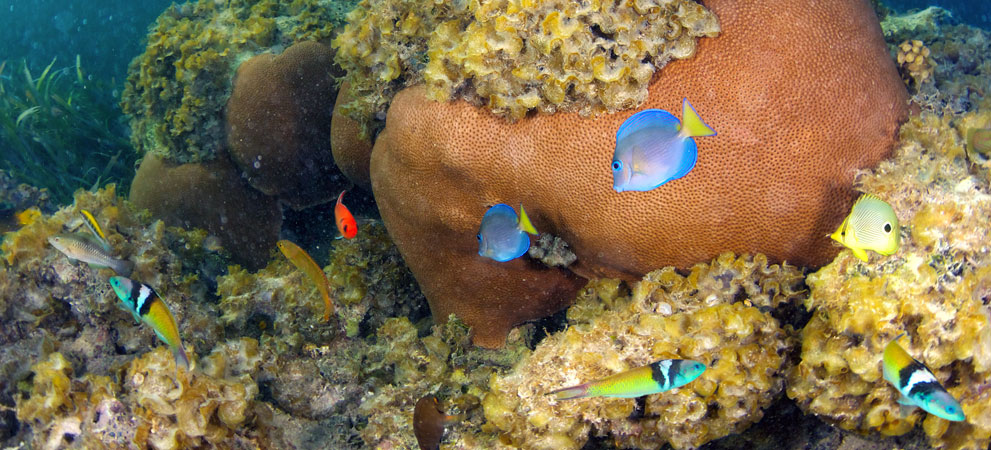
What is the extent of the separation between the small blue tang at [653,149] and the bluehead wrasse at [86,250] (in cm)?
294

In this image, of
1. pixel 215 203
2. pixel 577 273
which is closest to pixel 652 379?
pixel 577 273

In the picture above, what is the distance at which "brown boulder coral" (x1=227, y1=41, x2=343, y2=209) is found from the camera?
457cm

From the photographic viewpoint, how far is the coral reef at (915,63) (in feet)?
10.3

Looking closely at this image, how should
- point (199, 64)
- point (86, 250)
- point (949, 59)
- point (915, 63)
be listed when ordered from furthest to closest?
point (199, 64) < point (949, 59) < point (915, 63) < point (86, 250)

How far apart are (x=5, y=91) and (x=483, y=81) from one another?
358 inches

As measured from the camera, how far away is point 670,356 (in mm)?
2428

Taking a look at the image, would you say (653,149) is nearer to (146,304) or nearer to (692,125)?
(692,125)

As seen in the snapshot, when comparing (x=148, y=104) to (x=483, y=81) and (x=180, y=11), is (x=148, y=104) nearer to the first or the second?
(x=180, y=11)

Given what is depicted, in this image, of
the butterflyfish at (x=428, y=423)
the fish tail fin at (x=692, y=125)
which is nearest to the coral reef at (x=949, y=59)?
the fish tail fin at (x=692, y=125)

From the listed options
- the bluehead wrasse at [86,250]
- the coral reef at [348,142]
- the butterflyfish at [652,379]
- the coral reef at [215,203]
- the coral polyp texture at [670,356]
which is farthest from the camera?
the coral reef at [215,203]

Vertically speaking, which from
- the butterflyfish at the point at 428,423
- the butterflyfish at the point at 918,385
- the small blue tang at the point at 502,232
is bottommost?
the butterflyfish at the point at 428,423

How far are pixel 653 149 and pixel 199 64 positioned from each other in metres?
4.58

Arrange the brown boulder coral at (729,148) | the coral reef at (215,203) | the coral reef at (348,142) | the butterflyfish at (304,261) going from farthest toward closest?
the coral reef at (215,203), the coral reef at (348,142), the butterflyfish at (304,261), the brown boulder coral at (729,148)

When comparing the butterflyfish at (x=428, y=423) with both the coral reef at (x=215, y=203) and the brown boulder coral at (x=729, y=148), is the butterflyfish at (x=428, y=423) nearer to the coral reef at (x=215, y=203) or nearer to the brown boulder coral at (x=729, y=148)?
the brown boulder coral at (x=729, y=148)
